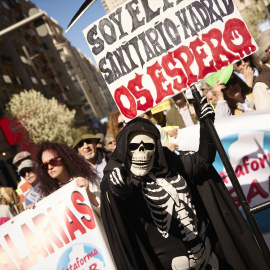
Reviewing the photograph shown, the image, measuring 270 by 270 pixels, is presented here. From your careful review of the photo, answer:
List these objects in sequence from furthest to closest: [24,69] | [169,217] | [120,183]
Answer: [24,69]
[169,217]
[120,183]

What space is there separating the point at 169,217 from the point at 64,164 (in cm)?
152

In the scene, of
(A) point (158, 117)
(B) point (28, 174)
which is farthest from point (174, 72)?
(A) point (158, 117)

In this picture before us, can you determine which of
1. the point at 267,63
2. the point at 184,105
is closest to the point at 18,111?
the point at 184,105

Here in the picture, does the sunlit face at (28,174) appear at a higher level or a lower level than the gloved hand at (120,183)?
higher

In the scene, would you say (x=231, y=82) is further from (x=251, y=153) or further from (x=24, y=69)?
(x=24, y=69)

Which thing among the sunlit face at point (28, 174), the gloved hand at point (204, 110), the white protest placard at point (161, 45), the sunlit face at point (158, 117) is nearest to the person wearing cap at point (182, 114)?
the sunlit face at point (158, 117)

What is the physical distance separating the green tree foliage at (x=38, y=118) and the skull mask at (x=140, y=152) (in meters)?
22.1

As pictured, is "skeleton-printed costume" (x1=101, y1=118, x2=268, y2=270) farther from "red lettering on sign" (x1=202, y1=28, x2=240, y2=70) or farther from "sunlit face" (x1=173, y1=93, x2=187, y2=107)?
"sunlit face" (x1=173, y1=93, x2=187, y2=107)

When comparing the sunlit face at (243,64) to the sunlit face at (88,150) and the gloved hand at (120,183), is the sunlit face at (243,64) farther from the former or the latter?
the gloved hand at (120,183)

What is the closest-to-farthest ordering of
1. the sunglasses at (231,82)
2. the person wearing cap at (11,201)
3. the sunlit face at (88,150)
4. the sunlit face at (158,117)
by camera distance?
1. the sunglasses at (231,82)
2. the sunlit face at (88,150)
3. the person wearing cap at (11,201)
4. the sunlit face at (158,117)

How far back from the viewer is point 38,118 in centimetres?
2438

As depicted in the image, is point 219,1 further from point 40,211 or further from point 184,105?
point 184,105

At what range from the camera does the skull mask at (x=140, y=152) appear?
8.11 feet

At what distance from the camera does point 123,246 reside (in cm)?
239
